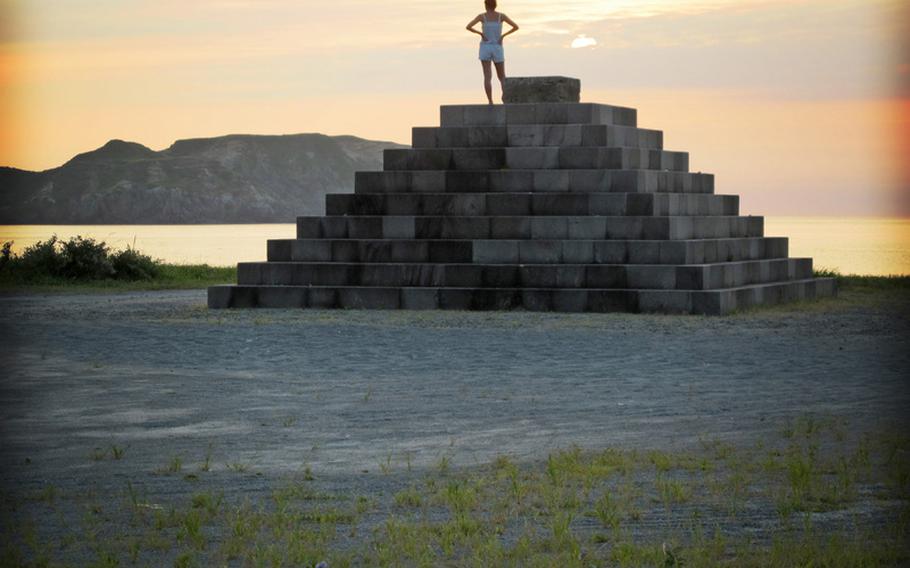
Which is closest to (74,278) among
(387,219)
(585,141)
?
(387,219)

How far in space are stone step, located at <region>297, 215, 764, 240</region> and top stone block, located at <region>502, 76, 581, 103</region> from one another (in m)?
4.11

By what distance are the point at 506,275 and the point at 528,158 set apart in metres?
3.45

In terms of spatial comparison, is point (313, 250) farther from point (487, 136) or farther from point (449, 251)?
point (487, 136)

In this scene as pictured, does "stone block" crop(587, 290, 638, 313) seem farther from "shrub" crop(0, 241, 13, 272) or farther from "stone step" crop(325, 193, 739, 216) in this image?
"shrub" crop(0, 241, 13, 272)

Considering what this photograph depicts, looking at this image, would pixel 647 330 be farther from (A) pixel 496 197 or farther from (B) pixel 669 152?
(B) pixel 669 152

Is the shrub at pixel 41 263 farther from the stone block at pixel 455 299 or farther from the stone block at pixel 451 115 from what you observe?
the stone block at pixel 455 299

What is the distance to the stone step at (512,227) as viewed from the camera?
90.0 ft

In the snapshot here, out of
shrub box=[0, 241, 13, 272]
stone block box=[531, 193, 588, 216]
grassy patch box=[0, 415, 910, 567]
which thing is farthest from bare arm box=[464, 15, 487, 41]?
grassy patch box=[0, 415, 910, 567]

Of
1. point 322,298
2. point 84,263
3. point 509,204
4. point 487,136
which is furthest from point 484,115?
point 84,263

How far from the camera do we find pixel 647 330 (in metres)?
22.6

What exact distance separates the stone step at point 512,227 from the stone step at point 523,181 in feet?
3.56

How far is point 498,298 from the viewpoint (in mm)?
26938

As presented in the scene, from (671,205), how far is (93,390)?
1572cm

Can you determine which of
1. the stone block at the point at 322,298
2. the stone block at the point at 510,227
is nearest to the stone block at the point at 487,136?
the stone block at the point at 510,227
